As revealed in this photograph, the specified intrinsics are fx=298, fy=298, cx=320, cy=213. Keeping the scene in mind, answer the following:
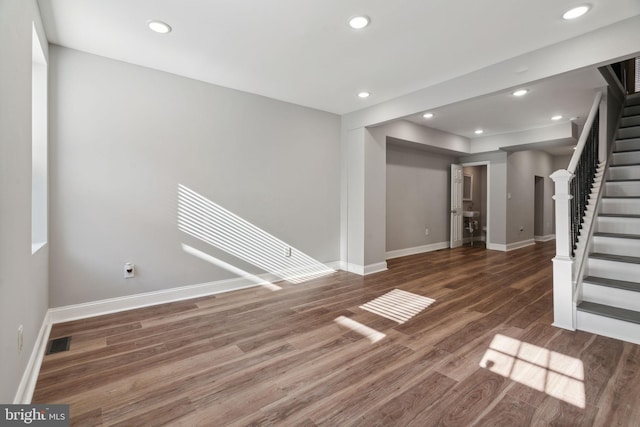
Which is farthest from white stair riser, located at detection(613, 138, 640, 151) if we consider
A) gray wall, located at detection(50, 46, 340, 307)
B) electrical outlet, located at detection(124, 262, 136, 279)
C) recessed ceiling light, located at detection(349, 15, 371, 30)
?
electrical outlet, located at detection(124, 262, 136, 279)

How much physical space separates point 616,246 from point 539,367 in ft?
6.15

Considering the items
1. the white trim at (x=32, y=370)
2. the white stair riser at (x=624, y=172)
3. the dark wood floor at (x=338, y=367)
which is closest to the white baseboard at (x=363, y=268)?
the dark wood floor at (x=338, y=367)

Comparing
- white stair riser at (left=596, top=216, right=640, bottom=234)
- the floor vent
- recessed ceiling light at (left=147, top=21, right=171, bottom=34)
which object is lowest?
the floor vent

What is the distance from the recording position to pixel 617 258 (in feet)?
9.10

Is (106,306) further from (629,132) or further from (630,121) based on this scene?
(630,121)

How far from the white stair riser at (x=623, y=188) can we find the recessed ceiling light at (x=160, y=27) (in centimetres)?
495

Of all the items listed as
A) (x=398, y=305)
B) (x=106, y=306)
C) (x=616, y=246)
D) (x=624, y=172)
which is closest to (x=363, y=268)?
(x=398, y=305)

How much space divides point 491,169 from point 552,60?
4.69 meters

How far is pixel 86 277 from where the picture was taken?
2.86 meters

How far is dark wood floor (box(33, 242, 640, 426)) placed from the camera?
1598 millimetres

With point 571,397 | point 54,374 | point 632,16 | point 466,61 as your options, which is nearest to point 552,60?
point 632,16

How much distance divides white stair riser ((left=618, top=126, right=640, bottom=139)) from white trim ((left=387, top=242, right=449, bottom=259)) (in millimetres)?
3583

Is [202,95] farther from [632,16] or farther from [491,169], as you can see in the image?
[491,169]

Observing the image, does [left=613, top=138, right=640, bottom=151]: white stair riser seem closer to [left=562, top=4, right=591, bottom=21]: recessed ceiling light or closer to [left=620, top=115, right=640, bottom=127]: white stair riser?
[left=620, top=115, right=640, bottom=127]: white stair riser
